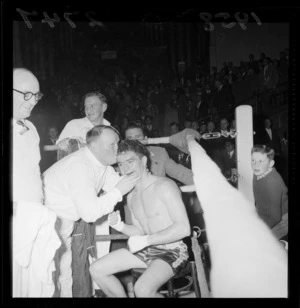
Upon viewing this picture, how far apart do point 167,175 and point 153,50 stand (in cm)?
87

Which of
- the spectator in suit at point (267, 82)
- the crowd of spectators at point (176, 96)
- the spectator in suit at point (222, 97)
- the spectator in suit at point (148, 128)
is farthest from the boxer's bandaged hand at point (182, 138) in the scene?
the spectator in suit at point (267, 82)

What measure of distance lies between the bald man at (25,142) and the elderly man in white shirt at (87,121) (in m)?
0.18

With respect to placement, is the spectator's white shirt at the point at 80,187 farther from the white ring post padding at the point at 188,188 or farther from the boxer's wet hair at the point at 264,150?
the boxer's wet hair at the point at 264,150

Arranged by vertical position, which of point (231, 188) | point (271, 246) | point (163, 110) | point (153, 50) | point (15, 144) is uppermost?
point (153, 50)

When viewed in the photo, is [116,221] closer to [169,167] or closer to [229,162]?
[169,167]

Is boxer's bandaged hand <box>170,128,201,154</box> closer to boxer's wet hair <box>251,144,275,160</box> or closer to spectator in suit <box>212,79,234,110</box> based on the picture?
spectator in suit <box>212,79,234,110</box>

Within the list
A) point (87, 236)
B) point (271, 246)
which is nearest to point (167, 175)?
point (87, 236)

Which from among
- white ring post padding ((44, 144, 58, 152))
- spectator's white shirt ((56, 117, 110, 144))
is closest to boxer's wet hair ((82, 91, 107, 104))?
spectator's white shirt ((56, 117, 110, 144))

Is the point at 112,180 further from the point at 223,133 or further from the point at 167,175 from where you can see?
the point at 223,133

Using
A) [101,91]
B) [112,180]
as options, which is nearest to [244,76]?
[101,91]

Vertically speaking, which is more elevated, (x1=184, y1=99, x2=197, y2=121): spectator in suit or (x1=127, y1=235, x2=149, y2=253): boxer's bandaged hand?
(x1=184, y1=99, x2=197, y2=121): spectator in suit

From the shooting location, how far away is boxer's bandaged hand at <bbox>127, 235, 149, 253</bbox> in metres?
2.34

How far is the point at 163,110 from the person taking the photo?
255 centimetres

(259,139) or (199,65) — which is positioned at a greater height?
(199,65)
